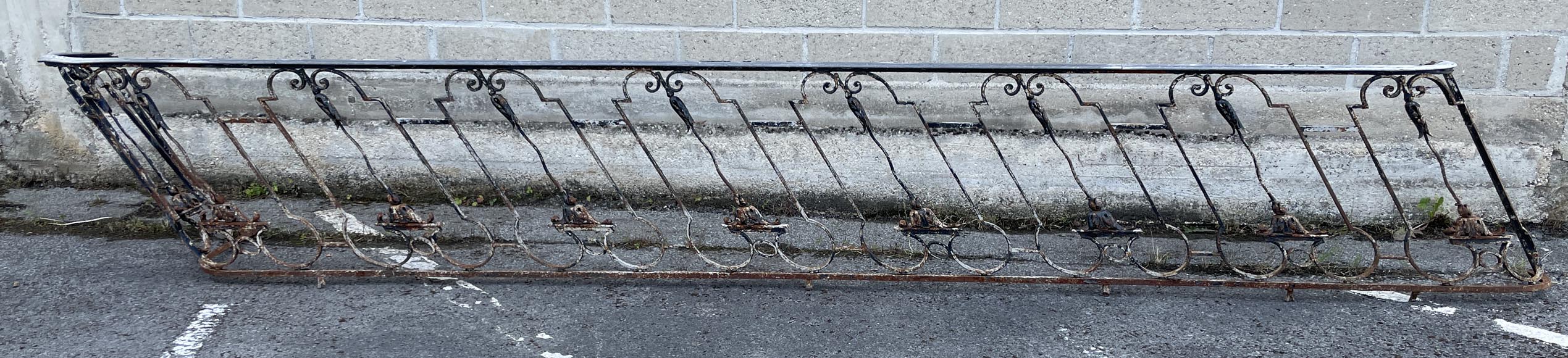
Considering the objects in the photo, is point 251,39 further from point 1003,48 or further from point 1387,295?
point 1387,295

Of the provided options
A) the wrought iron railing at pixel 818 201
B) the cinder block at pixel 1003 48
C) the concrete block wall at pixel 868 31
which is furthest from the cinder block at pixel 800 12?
the cinder block at pixel 1003 48

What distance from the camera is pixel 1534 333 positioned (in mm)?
2920

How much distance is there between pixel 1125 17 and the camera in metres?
3.89

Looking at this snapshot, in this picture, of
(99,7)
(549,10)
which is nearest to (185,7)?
(99,7)

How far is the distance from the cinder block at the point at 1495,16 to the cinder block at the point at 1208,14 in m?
0.63

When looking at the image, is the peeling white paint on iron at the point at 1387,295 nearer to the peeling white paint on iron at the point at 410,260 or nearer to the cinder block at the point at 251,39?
the peeling white paint on iron at the point at 410,260

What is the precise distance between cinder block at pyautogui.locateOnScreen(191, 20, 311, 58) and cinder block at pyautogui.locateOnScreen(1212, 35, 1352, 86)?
3901 millimetres

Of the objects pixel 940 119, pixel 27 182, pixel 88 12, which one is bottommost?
pixel 27 182

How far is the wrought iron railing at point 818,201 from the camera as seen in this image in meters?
2.97

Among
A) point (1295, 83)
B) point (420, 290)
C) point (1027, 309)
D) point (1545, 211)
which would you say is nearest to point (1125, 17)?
point (1295, 83)

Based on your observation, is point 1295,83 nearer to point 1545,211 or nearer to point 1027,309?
point 1545,211

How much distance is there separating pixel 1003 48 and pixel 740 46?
111 centimetres

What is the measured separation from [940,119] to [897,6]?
532 millimetres

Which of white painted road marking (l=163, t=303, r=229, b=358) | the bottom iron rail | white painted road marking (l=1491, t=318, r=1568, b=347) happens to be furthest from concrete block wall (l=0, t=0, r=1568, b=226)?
white painted road marking (l=163, t=303, r=229, b=358)
